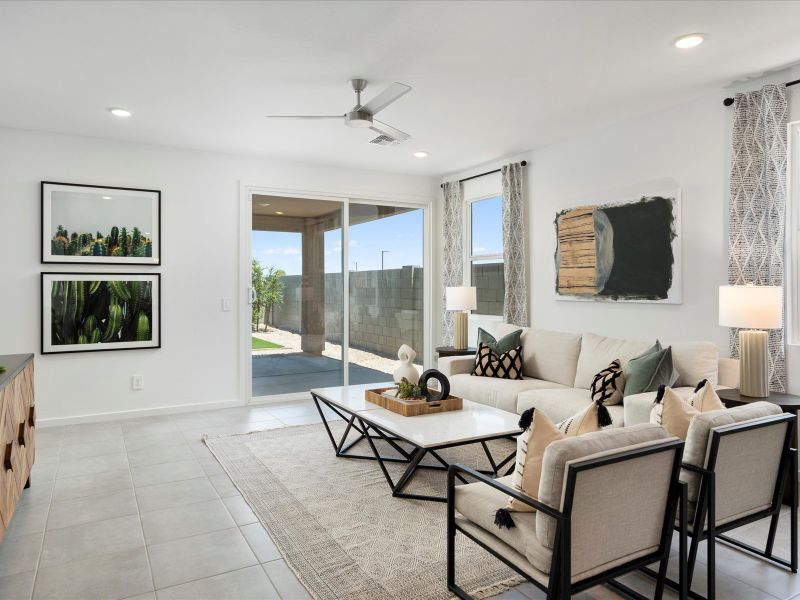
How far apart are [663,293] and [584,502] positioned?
2.89 m

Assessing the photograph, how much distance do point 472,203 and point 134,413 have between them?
4.21 metres

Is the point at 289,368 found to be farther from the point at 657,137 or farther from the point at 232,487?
the point at 657,137

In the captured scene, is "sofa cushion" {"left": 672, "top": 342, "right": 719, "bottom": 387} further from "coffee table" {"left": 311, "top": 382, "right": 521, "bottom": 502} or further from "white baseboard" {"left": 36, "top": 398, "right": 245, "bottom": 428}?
"white baseboard" {"left": 36, "top": 398, "right": 245, "bottom": 428}

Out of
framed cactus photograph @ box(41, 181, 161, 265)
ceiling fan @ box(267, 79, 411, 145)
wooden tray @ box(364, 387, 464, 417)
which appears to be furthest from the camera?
framed cactus photograph @ box(41, 181, 161, 265)

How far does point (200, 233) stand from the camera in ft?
17.5

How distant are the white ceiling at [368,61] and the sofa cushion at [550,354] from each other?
1.80 meters

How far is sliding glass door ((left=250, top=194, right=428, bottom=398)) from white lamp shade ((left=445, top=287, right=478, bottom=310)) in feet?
3.55

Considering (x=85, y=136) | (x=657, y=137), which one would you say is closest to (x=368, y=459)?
(x=657, y=137)

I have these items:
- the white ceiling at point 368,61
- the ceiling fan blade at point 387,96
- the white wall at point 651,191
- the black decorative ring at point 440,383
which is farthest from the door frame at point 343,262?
the black decorative ring at point 440,383

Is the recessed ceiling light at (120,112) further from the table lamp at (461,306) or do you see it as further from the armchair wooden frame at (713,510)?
the armchair wooden frame at (713,510)

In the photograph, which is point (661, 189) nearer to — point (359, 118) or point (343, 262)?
point (359, 118)

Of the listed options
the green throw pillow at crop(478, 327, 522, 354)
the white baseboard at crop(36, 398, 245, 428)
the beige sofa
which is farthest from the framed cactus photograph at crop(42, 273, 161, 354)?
the green throw pillow at crop(478, 327, 522, 354)

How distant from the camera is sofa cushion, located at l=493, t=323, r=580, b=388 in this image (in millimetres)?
4422

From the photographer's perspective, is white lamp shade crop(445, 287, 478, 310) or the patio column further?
the patio column
